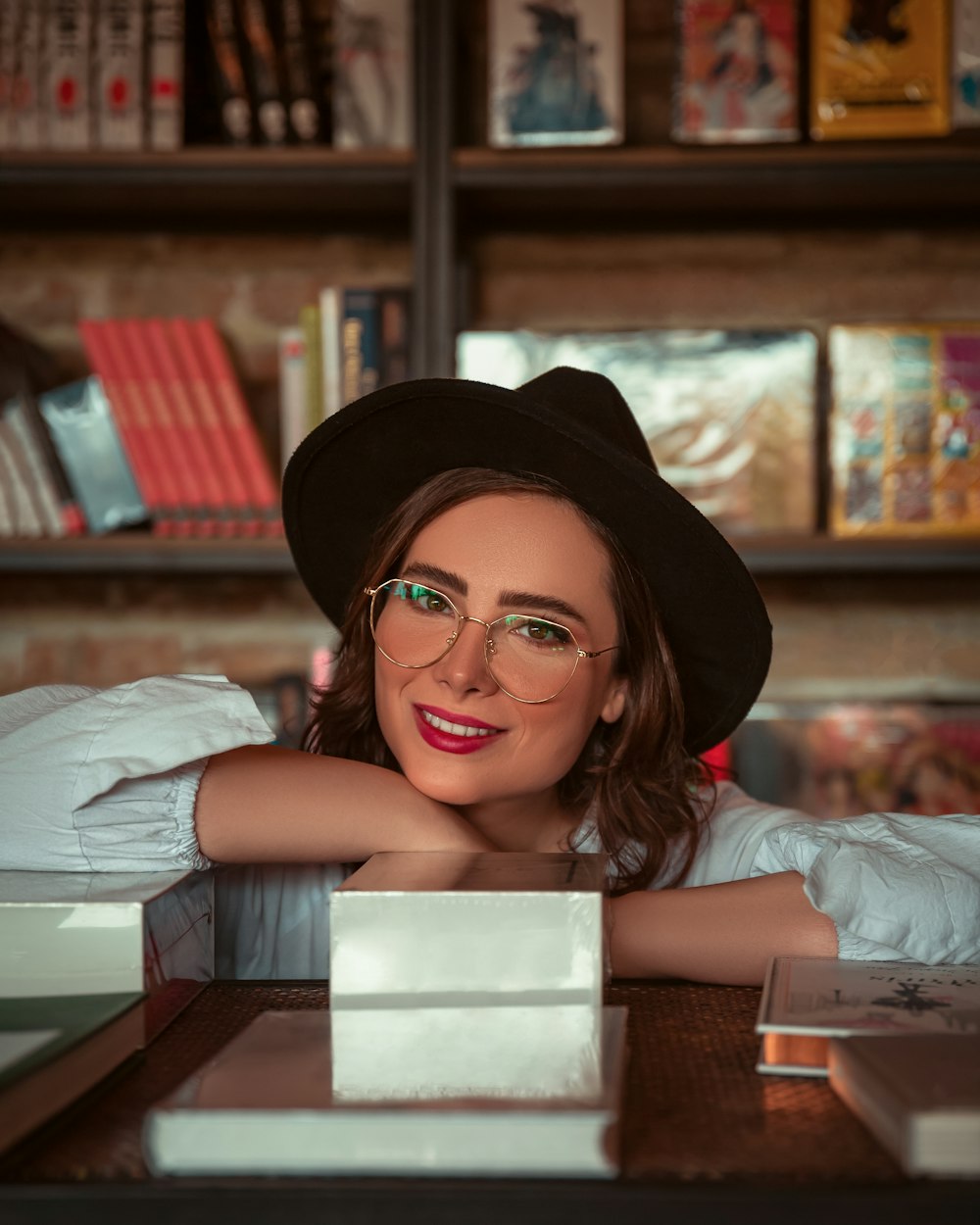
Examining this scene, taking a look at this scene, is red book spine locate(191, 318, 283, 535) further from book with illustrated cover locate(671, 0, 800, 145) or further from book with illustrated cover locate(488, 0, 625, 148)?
book with illustrated cover locate(671, 0, 800, 145)

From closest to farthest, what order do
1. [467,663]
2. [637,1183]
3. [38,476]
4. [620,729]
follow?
[637,1183] < [467,663] < [620,729] < [38,476]

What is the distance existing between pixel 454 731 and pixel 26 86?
1.35 metres

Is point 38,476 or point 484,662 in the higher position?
point 38,476

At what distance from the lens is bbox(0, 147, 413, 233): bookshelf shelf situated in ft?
6.07

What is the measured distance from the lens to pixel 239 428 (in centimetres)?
192

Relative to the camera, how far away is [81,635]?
225 centimetres

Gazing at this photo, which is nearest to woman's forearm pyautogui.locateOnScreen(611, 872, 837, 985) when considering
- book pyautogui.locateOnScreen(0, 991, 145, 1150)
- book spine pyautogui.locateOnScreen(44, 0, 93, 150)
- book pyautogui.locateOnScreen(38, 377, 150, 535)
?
book pyautogui.locateOnScreen(0, 991, 145, 1150)

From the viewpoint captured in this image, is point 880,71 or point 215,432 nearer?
point 880,71

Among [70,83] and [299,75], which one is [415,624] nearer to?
[299,75]

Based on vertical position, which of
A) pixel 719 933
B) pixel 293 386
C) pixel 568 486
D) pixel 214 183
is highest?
pixel 214 183

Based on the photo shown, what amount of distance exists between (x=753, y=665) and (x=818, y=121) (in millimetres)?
948

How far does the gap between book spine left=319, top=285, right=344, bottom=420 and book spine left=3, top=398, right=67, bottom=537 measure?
430 millimetres

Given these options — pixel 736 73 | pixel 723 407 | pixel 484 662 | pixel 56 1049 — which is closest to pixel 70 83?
pixel 736 73

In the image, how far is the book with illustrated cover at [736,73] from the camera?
1.82m
